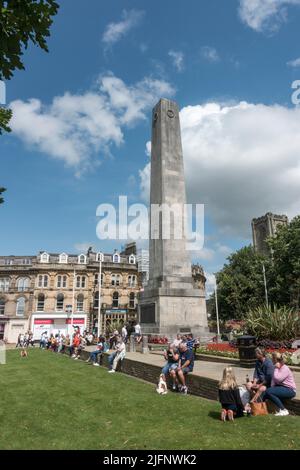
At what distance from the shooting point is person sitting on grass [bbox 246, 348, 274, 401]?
7.77 metres

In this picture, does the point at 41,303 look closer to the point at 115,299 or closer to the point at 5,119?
the point at 115,299

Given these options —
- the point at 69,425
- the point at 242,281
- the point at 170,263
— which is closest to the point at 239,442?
the point at 69,425

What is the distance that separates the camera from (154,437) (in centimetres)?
646

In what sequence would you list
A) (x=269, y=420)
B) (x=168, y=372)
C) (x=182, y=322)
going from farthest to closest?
(x=182, y=322), (x=168, y=372), (x=269, y=420)

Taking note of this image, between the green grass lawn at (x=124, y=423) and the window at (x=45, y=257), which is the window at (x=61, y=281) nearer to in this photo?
the window at (x=45, y=257)

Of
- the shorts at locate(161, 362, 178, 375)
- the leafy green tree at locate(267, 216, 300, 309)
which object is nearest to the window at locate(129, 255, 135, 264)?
the leafy green tree at locate(267, 216, 300, 309)

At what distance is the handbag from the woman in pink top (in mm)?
190

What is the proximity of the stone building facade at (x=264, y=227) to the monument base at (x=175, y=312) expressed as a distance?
81432 mm

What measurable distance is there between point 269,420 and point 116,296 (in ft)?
185

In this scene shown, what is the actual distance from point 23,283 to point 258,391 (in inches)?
2238

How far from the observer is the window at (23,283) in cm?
5897

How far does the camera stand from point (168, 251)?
23.3 metres

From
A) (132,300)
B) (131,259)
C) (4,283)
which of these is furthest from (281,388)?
(131,259)

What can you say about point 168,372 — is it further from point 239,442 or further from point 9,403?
point 239,442
